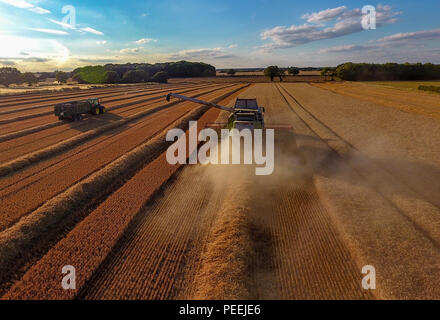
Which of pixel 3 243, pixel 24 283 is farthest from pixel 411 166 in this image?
pixel 3 243

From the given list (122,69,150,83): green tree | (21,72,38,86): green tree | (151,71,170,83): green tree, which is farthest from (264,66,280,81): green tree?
(21,72,38,86): green tree

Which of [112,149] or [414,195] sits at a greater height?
[112,149]

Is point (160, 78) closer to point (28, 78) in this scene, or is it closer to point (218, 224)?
point (28, 78)

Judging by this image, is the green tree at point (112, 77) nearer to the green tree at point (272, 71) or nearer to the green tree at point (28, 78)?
the green tree at point (28, 78)

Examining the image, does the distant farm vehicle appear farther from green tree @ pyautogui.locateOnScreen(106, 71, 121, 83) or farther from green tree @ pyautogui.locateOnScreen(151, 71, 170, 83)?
green tree @ pyautogui.locateOnScreen(151, 71, 170, 83)

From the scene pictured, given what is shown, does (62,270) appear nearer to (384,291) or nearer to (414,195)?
(384,291)

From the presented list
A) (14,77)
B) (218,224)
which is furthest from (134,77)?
(218,224)

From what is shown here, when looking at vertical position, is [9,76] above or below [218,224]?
above

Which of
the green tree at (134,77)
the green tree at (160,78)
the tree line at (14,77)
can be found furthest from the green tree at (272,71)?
the tree line at (14,77)
